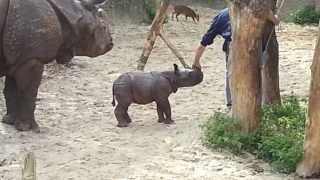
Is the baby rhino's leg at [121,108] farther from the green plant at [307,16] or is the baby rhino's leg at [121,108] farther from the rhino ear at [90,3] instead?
the green plant at [307,16]

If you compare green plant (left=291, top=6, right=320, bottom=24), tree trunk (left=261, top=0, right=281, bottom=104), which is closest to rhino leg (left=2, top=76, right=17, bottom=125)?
tree trunk (left=261, top=0, right=281, bottom=104)

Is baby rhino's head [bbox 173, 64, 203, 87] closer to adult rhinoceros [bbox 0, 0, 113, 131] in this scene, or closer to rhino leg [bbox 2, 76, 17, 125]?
adult rhinoceros [bbox 0, 0, 113, 131]

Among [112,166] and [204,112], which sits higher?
[112,166]

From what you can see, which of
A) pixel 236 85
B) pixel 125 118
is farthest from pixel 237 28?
pixel 125 118

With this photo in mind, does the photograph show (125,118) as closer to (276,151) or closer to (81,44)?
(81,44)

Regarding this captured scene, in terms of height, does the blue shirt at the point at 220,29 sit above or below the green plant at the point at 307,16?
A: above

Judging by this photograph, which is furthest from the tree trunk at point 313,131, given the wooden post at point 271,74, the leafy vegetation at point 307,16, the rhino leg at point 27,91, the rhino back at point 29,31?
the leafy vegetation at point 307,16

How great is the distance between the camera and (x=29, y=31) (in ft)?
24.7

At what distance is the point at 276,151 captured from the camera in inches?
270

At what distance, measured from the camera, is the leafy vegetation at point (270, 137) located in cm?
670

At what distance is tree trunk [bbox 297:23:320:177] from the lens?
6402 mm

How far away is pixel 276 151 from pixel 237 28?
52.2 inches

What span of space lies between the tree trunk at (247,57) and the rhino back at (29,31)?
1.92 m

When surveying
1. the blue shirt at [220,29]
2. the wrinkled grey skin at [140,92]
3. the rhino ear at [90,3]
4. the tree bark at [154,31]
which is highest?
the rhino ear at [90,3]
